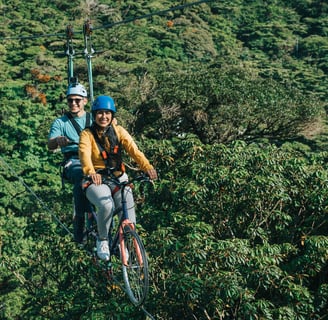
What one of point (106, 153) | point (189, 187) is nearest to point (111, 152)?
point (106, 153)

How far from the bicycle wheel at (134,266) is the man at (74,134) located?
811mm

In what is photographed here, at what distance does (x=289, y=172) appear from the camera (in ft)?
30.4

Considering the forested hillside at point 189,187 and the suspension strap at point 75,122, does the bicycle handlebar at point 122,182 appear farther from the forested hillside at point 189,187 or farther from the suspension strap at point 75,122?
the forested hillside at point 189,187

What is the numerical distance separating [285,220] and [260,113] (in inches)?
431

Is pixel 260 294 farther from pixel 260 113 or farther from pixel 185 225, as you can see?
pixel 260 113

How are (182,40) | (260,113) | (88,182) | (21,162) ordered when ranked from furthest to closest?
(182,40)
(21,162)
(260,113)
(88,182)

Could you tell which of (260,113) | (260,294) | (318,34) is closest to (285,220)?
(260,294)

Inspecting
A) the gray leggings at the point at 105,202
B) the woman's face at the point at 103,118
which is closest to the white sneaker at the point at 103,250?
the gray leggings at the point at 105,202

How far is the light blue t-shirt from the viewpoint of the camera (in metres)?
5.54

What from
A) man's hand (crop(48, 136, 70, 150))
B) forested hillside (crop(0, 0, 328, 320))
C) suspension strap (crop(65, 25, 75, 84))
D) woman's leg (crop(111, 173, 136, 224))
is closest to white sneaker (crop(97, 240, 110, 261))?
woman's leg (crop(111, 173, 136, 224))

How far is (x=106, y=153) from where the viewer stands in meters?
5.05

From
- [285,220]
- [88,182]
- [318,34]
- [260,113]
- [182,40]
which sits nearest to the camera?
[88,182]

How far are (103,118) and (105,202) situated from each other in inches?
27.9

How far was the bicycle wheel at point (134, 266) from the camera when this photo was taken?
15.8 feet
